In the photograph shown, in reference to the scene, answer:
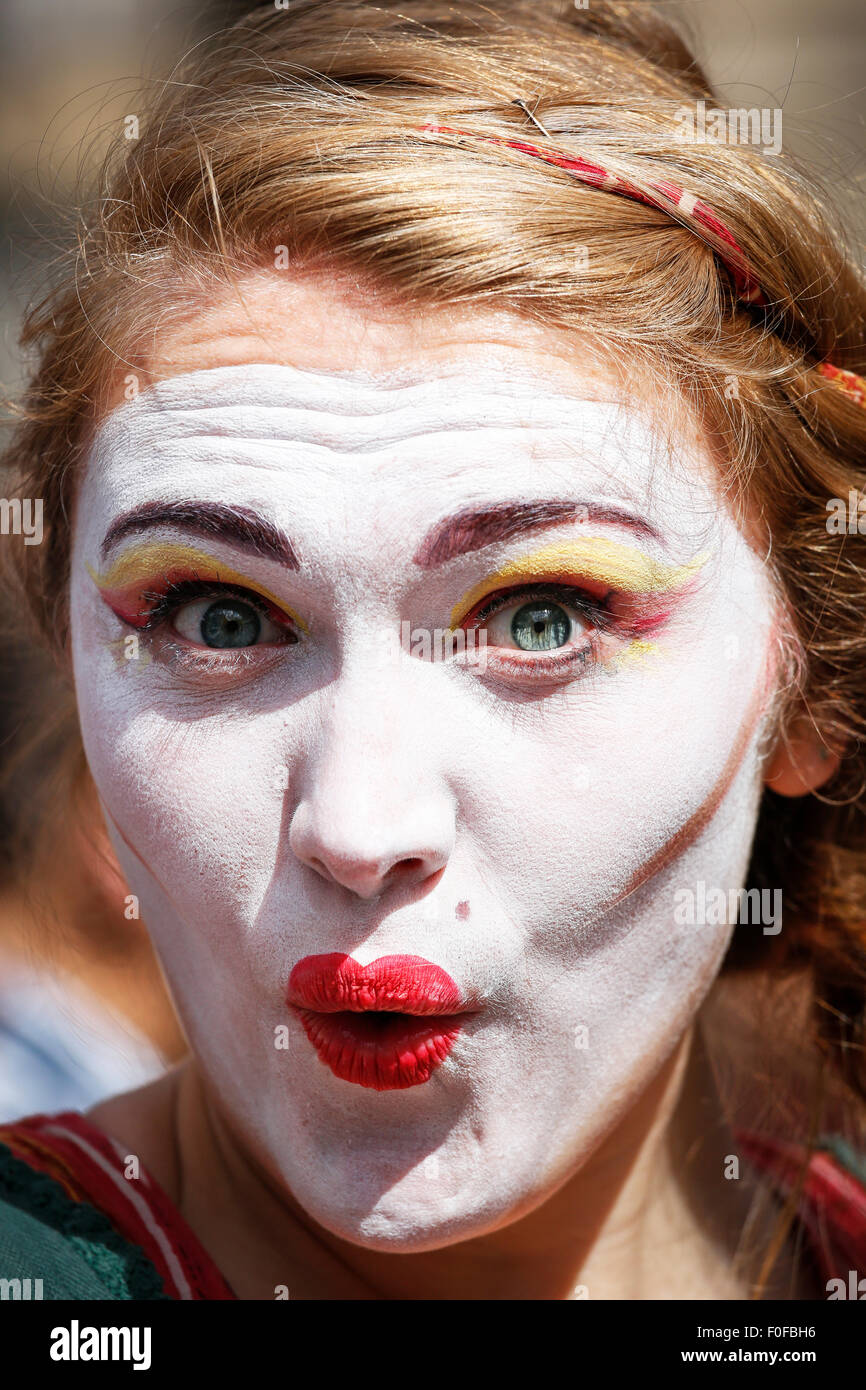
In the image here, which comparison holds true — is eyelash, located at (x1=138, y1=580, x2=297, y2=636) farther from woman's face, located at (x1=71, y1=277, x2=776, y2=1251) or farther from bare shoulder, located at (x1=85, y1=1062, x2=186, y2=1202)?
bare shoulder, located at (x1=85, y1=1062, x2=186, y2=1202)

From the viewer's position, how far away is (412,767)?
1374 millimetres

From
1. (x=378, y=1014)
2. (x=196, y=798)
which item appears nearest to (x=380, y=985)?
(x=378, y=1014)

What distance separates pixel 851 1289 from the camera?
6.49ft

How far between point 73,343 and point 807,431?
1037mm

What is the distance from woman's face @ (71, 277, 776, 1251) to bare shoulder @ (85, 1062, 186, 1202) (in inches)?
10.1

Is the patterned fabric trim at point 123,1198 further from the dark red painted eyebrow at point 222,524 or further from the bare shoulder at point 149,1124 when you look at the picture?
the dark red painted eyebrow at point 222,524

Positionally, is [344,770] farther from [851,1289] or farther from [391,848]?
[851,1289]

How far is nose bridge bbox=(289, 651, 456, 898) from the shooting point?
1.34 metres

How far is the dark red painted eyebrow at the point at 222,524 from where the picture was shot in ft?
4.72

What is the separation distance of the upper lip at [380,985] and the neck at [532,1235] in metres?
0.48

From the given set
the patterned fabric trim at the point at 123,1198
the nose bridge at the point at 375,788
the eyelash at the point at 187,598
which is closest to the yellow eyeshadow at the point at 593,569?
the nose bridge at the point at 375,788

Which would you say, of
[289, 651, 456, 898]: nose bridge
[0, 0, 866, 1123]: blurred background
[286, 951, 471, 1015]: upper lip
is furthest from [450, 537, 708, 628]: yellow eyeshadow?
A: [0, 0, 866, 1123]: blurred background

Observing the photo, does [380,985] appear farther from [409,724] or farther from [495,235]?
[495,235]

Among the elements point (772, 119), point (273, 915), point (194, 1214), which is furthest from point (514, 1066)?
point (772, 119)
